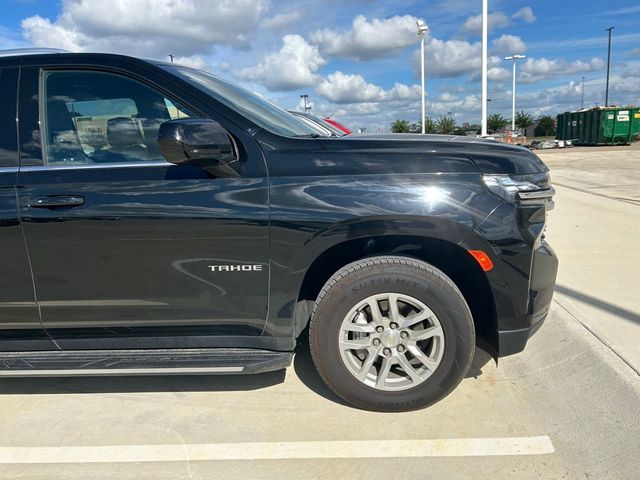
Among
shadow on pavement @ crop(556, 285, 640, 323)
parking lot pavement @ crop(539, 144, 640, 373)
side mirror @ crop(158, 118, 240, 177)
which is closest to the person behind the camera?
side mirror @ crop(158, 118, 240, 177)

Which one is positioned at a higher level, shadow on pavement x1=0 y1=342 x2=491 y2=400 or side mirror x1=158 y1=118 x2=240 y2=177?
side mirror x1=158 y1=118 x2=240 y2=177

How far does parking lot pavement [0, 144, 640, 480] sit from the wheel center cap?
435 millimetres

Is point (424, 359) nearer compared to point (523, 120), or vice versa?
point (424, 359)

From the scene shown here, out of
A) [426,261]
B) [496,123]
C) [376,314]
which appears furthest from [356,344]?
[496,123]

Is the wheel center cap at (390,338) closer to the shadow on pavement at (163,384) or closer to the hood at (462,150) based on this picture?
the shadow on pavement at (163,384)

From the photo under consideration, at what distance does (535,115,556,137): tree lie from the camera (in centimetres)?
6831

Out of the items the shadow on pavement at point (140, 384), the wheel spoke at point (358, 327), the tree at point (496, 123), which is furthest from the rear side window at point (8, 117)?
the tree at point (496, 123)

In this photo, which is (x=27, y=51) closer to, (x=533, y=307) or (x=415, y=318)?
(x=415, y=318)

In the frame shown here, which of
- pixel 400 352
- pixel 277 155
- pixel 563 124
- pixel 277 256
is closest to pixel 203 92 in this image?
pixel 277 155

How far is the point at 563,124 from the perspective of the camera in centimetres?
4572

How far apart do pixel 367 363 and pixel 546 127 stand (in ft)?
243

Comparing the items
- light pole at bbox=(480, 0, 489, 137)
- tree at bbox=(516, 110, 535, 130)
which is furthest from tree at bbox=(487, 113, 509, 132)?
light pole at bbox=(480, 0, 489, 137)

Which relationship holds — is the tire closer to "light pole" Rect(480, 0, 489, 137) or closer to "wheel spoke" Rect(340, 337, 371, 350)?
"wheel spoke" Rect(340, 337, 371, 350)

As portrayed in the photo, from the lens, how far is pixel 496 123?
62375 mm
